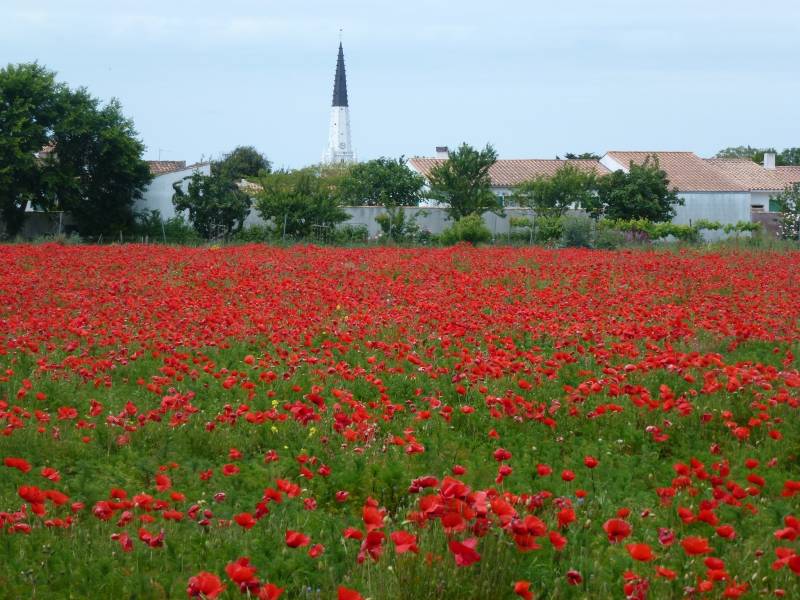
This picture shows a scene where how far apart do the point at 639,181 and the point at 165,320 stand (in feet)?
157

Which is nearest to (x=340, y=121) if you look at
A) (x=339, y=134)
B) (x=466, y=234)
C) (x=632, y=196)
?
(x=339, y=134)

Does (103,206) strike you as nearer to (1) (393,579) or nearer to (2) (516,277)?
(2) (516,277)

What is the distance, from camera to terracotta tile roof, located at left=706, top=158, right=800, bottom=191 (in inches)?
2896

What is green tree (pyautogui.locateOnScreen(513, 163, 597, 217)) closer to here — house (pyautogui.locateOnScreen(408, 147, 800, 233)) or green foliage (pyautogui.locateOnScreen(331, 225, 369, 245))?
house (pyautogui.locateOnScreen(408, 147, 800, 233))

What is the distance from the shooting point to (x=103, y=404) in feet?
24.5

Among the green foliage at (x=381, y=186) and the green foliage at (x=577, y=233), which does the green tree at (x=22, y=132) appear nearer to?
the green foliage at (x=577, y=233)

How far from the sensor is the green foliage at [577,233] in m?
34.3

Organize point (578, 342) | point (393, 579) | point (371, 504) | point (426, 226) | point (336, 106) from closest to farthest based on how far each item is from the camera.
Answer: point (393, 579)
point (371, 504)
point (578, 342)
point (426, 226)
point (336, 106)

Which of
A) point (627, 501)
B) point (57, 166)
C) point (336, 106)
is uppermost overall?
point (336, 106)

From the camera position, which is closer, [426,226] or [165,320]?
[165,320]

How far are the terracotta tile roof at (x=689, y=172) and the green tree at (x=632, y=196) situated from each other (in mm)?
8610

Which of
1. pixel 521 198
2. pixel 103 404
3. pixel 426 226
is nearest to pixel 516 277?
pixel 103 404

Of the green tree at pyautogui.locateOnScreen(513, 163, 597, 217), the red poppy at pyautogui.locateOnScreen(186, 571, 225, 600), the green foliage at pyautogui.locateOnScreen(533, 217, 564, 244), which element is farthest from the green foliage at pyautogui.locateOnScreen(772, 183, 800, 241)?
the red poppy at pyautogui.locateOnScreen(186, 571, 225, 600)

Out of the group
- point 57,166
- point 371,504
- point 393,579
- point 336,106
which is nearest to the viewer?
point 393,579
